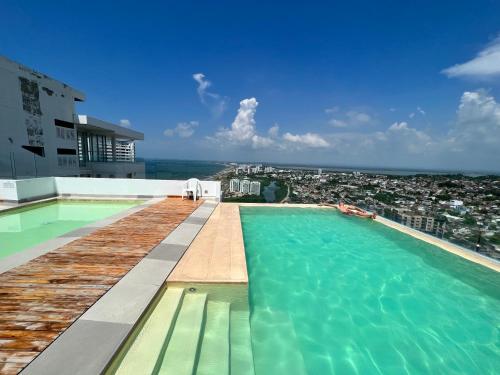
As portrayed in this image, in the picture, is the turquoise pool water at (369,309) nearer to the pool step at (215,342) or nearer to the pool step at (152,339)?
the pool step at (215,342)

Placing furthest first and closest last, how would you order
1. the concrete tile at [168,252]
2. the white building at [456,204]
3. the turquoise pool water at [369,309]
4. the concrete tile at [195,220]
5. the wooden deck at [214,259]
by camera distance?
the white building at [456,204], the concrete tile at [195,220], the concrete tile at [168,252], the wooden deck at [214,259], the turquoise pool water at [369,309]

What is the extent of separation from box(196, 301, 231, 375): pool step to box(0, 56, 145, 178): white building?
15867 millimetres

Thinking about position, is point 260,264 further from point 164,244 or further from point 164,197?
point 164,197

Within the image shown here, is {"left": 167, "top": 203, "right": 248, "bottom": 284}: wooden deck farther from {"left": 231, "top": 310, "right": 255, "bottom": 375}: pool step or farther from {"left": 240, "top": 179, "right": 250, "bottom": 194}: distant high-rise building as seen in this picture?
{"left": 240, "top": 179, "right": 250, "bottom": 194}: distant high-rise building

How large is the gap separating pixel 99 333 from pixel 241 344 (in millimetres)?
1482

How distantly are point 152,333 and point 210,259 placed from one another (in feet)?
5.91

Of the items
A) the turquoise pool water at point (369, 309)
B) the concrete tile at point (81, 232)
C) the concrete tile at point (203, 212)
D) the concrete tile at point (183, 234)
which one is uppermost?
the concrete tile at point (81, 232)

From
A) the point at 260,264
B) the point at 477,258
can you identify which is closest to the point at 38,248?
the point at 260,264

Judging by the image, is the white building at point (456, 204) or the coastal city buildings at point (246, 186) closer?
the white building at point (456, 204)

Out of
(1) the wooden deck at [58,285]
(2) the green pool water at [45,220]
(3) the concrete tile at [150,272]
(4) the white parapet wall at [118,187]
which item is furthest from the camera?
(4) the white parapet wall at [118,187]

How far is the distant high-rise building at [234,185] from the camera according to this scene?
1133cm

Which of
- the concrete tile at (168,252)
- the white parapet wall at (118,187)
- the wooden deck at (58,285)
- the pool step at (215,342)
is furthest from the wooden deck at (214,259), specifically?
the white parapet wall at (118,187)

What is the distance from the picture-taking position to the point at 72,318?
2410mm

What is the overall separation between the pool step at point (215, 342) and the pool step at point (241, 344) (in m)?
0.11
